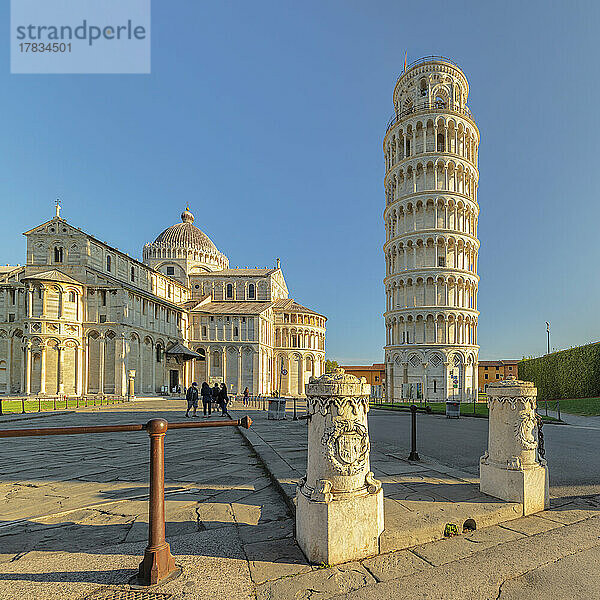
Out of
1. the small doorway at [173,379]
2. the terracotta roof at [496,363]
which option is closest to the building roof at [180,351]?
the small doorway at [173,379]

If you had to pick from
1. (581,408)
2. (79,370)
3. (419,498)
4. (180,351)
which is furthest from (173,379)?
(419,498)

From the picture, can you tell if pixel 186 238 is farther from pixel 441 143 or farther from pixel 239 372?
pixel 441 143

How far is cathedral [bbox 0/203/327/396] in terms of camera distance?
3888cm

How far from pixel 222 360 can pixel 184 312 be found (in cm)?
803

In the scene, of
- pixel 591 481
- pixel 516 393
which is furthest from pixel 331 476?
pixel 591 481

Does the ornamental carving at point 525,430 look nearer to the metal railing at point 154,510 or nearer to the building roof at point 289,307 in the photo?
the metal railing at point 154,510

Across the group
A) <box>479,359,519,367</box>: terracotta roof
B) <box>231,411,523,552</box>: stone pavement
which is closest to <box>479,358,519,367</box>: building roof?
<box>479,359,519,367</box>: terracotta roof

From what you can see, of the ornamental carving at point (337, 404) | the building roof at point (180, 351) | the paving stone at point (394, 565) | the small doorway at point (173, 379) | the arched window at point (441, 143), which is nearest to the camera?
the paving stone at point (394, 565)

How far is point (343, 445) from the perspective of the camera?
3.73m

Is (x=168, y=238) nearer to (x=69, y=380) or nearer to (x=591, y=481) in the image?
(x=69, y=380)

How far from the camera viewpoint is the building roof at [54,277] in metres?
38.1

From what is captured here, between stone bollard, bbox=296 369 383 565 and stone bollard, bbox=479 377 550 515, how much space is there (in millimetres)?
2069

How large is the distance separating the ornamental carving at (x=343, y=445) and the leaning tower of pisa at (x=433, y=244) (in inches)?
1720

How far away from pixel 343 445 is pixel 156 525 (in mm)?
1629
